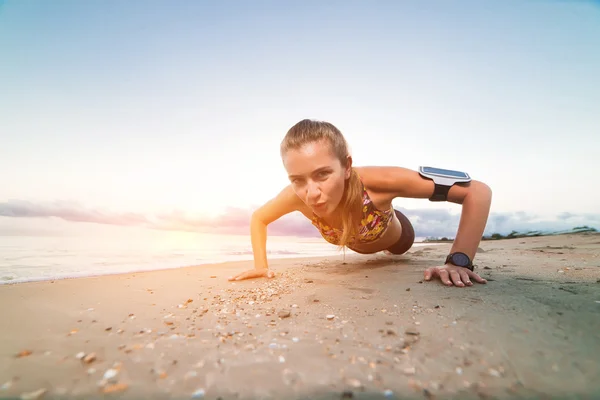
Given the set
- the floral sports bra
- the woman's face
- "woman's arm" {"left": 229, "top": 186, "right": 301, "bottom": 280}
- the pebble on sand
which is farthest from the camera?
"woman's arm" {"left": 229, "top": 186, "right": 301, "bottom": 280}

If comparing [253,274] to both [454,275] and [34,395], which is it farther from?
[34,395]

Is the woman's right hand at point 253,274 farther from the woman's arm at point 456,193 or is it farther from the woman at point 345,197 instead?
the woman's arm at point 456,193

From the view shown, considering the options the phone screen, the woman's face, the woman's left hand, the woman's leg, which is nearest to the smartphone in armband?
the phone screen

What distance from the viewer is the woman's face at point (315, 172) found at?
3.30m

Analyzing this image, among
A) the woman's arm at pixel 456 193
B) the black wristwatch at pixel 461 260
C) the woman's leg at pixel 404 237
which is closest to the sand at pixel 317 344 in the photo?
the black wristwatch at pixel 461 260

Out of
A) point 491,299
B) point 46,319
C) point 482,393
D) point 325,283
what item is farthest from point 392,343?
point 46,319

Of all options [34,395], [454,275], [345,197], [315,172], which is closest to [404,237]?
[345,197]

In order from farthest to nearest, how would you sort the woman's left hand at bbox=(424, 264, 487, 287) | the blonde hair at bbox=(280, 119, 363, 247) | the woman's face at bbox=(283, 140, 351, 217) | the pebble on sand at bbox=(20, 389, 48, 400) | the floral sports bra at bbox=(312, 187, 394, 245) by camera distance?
the floral sports bra at bbox=(312, 187, 394, 245), the blonde hair at bbox=(280, 119, 363, 247), the woman's face at bbox=(283, 140, 351, 217), the woman's left hand at bbox=(424, 264, 487, 287), the pebble on sand at bbox=(20, 389, 48, 400)

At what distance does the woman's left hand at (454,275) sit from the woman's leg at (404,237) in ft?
10.1

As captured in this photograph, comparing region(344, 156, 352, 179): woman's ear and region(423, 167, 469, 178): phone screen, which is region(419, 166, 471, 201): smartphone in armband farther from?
region(344, 156, 352, 179): woman's ear

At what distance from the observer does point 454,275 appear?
2.88m

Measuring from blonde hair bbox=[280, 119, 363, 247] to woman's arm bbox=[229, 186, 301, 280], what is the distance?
768mm

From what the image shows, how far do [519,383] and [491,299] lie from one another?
3.72 ft

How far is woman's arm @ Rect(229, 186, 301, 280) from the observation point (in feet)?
14.5
